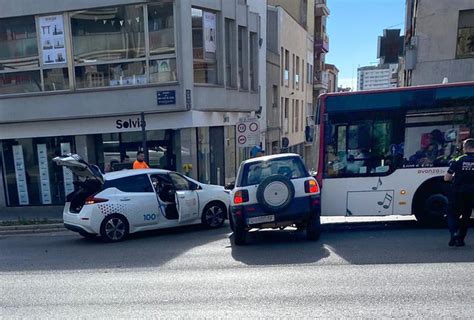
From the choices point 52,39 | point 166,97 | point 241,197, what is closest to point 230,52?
point 166,97

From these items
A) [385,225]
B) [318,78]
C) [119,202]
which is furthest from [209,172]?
[318,78]

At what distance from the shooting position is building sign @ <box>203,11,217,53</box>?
12.3m

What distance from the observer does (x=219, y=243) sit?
272 inches

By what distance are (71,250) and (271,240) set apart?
414 cm

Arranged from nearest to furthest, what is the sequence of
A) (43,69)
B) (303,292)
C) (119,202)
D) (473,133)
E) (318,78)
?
1. (303,292)
2. (473,133)
3. (119,202)
4. (43,69)
5. (318,78)

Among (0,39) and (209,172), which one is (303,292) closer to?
(209,172)

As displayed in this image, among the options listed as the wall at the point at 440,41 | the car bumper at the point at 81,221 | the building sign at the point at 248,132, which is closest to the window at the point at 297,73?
the wall at the point at 440,41

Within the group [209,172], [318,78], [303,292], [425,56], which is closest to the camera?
[303,292]

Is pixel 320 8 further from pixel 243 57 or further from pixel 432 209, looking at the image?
pixel 432 209

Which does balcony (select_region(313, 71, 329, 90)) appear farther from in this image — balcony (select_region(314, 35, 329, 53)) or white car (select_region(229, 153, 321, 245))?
white car (select_region(229, 153, 321, 245))

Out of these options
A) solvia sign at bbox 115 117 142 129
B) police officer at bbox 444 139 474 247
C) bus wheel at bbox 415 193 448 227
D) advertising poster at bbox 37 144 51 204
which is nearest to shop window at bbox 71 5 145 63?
solvia sign at bbox 115 117 142 129

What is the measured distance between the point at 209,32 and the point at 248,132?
4.37m

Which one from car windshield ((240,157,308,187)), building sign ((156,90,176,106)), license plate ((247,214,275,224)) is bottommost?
license plate ((247,214,275,224))

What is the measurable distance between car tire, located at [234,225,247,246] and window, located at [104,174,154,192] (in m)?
2.44
